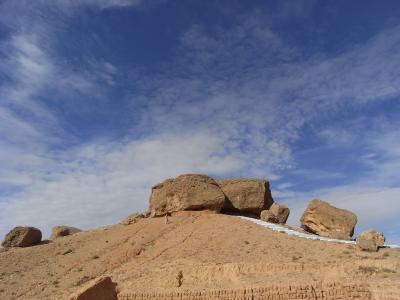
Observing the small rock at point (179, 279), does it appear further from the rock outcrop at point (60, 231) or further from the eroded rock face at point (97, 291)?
the rock outcrop at point (60, 231)

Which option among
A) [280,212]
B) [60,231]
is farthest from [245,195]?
[60,231]

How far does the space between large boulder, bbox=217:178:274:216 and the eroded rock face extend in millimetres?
19866

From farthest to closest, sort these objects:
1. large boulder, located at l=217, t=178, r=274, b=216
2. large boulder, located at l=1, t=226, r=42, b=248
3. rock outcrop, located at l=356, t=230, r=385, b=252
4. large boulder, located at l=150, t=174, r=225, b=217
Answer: large boulder, located at l=217, t=178, r=274, b=216
large boulder, located at l=1, t=226, r=42, b=248
large boulder, located at l=150, t=174, r=225, b=217
rock outcrop, located at l=356, t=230, r=385, b=252

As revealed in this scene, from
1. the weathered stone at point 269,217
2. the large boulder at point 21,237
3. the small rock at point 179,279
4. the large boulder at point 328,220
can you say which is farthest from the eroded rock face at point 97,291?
the large boulder at point 21,237

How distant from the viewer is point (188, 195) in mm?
30922

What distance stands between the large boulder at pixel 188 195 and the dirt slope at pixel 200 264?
1009 millimetres

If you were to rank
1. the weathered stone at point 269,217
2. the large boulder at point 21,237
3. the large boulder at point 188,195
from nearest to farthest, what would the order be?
A: 1. the large boulder at point 188,195
2. the weathered stone at point 269,217
3. the large boulder at point 21,237

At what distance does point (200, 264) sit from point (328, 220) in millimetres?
10554

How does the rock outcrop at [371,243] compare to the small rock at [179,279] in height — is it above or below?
above

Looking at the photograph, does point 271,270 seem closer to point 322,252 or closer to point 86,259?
point 322,252

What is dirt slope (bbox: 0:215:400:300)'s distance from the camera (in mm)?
17078

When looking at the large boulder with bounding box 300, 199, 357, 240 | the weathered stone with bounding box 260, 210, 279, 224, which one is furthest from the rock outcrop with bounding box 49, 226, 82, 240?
the large boulder with bounding box 300, 199, 357, 240

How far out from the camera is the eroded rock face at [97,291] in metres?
12.1

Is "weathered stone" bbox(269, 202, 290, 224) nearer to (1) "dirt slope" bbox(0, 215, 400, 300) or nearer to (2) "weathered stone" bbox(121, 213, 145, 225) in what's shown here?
(1) "dirt slope" bbox(0, 215, 400, 300)
